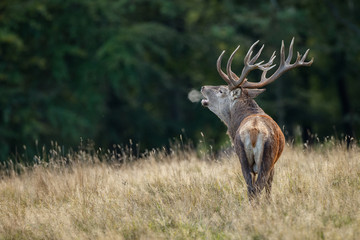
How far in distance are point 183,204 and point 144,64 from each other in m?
15.2

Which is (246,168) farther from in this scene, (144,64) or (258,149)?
(144,64)

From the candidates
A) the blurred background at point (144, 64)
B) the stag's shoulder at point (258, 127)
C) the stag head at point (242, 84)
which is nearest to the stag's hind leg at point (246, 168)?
the stag's shoulder at point (258, 127)

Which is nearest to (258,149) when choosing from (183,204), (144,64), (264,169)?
(264,169)

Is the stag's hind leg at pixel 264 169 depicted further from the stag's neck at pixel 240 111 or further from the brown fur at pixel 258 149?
the stag's neck at pixel 240 111

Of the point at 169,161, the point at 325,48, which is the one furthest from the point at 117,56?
the point at 169,161

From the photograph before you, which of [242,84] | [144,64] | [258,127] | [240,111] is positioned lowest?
[258,127]

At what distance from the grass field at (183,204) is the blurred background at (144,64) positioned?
968 centimetres

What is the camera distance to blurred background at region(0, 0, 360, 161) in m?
18.8

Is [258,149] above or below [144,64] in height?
below

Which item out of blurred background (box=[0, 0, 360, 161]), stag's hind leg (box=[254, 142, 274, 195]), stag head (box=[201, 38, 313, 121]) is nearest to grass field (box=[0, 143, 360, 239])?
stag's hind leg (box=[254, 142, 274, 195])

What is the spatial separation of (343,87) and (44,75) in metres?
13.4

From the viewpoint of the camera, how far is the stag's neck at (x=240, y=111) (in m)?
6.95

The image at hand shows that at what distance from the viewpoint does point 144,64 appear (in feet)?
68.0

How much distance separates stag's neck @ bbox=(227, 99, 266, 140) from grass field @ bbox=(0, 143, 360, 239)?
2.10 ft
